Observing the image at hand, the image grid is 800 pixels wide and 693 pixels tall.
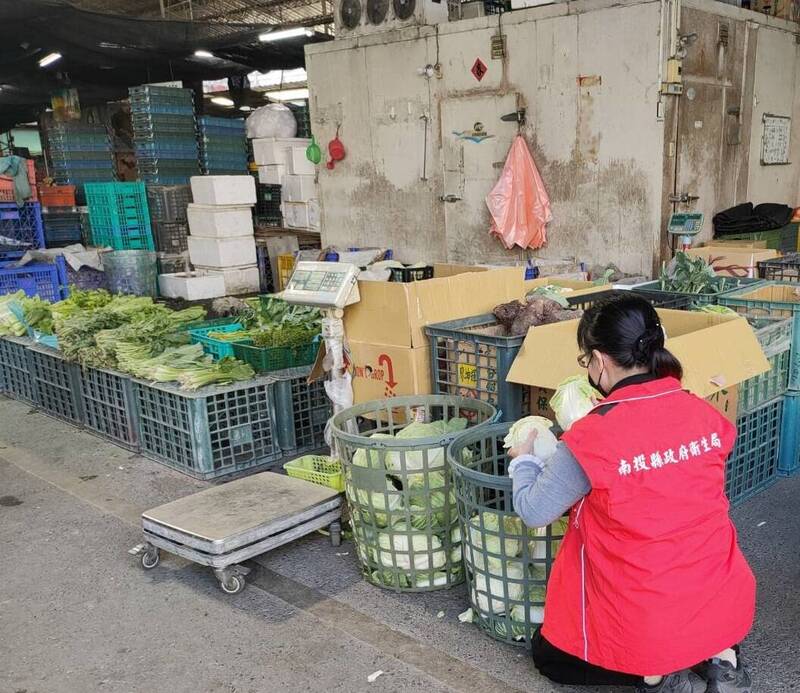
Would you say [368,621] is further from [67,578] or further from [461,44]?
[461,44]

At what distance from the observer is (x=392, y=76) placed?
886cm

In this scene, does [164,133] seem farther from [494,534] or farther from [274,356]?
[494,534]

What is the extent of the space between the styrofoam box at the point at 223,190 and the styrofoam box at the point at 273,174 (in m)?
0.36

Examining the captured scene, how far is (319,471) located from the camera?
13.4ft

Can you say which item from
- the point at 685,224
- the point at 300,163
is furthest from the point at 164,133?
the point at 685,224

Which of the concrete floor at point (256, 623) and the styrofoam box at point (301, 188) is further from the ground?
the styrofoam box at point (301, 188)

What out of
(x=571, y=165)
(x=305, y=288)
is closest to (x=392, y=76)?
(x=571, y=165)

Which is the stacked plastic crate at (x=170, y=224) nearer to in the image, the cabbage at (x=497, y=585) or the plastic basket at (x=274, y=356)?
the plastic basket at (x=274, y=356)

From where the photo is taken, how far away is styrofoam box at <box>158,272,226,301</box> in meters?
10.6

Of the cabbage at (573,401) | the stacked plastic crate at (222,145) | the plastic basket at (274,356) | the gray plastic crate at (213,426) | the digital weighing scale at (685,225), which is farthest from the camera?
the stacked plastic crate at (222,145)

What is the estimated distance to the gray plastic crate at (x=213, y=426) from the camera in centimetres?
464

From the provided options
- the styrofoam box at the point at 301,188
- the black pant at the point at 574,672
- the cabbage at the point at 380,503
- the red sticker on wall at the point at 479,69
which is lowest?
the black pant at the point at 574,672

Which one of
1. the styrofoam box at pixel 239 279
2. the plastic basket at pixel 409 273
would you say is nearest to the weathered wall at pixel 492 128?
the styrofoam box at pixel 239 279

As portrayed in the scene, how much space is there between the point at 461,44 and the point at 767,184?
397 cm
